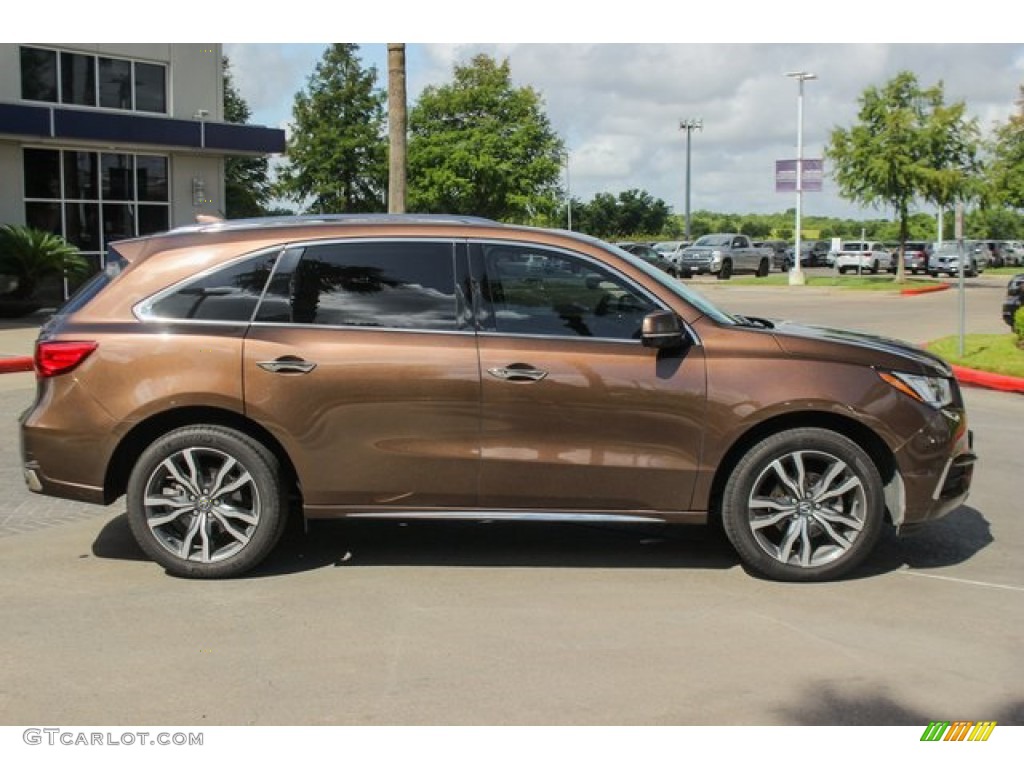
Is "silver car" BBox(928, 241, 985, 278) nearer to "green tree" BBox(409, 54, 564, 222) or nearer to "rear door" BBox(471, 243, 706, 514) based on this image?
"green tree" BBox(409, 54, 564, 222)

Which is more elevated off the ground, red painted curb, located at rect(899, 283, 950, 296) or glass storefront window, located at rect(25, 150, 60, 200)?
glass storefront window, located at rect(25, 150, 60, 200)

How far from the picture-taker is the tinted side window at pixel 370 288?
17.9ft

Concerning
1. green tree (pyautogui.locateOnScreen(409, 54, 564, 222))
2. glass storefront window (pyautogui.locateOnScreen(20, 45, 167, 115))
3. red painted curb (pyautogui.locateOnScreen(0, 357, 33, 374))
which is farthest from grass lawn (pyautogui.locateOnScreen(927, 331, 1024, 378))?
green tree (pyautogui.locateOnScreen(409, 54, 564, 222))

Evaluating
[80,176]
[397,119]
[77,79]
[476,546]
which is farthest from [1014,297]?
[77,79]

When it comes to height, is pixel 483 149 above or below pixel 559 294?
above

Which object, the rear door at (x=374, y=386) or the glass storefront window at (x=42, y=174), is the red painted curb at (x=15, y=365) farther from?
the glass storefront window at (x=42, y=174)

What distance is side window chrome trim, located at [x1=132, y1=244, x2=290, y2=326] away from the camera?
5.48 metres

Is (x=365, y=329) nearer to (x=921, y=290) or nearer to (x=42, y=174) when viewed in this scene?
(x=42, y=174)

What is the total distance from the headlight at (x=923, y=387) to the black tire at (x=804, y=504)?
1.23 ft

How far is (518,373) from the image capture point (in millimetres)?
5320

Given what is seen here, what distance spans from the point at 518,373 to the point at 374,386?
0.72m

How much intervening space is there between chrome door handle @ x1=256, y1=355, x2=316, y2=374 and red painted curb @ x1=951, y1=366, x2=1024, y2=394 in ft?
32.3

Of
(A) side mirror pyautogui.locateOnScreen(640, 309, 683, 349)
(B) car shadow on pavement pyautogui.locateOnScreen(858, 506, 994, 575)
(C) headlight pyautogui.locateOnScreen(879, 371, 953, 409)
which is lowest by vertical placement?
(B) car shadow on pavement pyautogui.locateOnScreen(858, 506, 994, 575)
